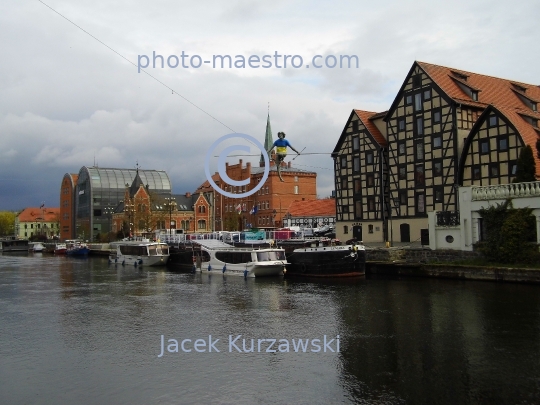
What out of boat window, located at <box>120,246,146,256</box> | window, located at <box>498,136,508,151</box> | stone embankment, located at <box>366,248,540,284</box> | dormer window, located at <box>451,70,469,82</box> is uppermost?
dormer window, located at <box>451,70,469,82</box>

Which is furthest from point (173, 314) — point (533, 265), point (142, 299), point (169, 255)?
point (169, 255)

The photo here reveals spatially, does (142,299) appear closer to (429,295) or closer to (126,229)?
(429,295)

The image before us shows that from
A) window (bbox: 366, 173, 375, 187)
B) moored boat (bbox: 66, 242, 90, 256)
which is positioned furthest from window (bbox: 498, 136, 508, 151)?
moored boat (bbox: 66, 242, 90, 256)

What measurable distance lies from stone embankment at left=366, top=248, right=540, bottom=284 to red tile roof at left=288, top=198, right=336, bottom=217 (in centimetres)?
2881

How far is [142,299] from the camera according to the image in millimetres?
30141

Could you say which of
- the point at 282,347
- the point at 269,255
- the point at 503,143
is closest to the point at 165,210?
the point at 269,255

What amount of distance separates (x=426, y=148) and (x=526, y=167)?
12.6 metres

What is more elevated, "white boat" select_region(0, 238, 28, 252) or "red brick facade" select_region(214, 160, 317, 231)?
"red brick facade" select_region(214, 160, 317, 231)

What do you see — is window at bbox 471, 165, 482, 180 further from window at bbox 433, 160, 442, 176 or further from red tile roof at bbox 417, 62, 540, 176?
red tile roof at bbox 417, 62, 540, 176

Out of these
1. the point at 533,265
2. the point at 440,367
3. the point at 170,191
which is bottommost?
the point at 440,367

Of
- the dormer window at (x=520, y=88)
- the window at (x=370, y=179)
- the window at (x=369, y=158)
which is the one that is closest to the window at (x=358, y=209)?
the window at (x=370, y=179)

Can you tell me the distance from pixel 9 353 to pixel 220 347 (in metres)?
7.09

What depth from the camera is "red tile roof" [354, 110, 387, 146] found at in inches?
2028

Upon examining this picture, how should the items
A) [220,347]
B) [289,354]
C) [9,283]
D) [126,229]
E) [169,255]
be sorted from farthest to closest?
1. [126,229]
2. [169,255]
3. [9,283]
4. [220,347]
5. [289,354]
